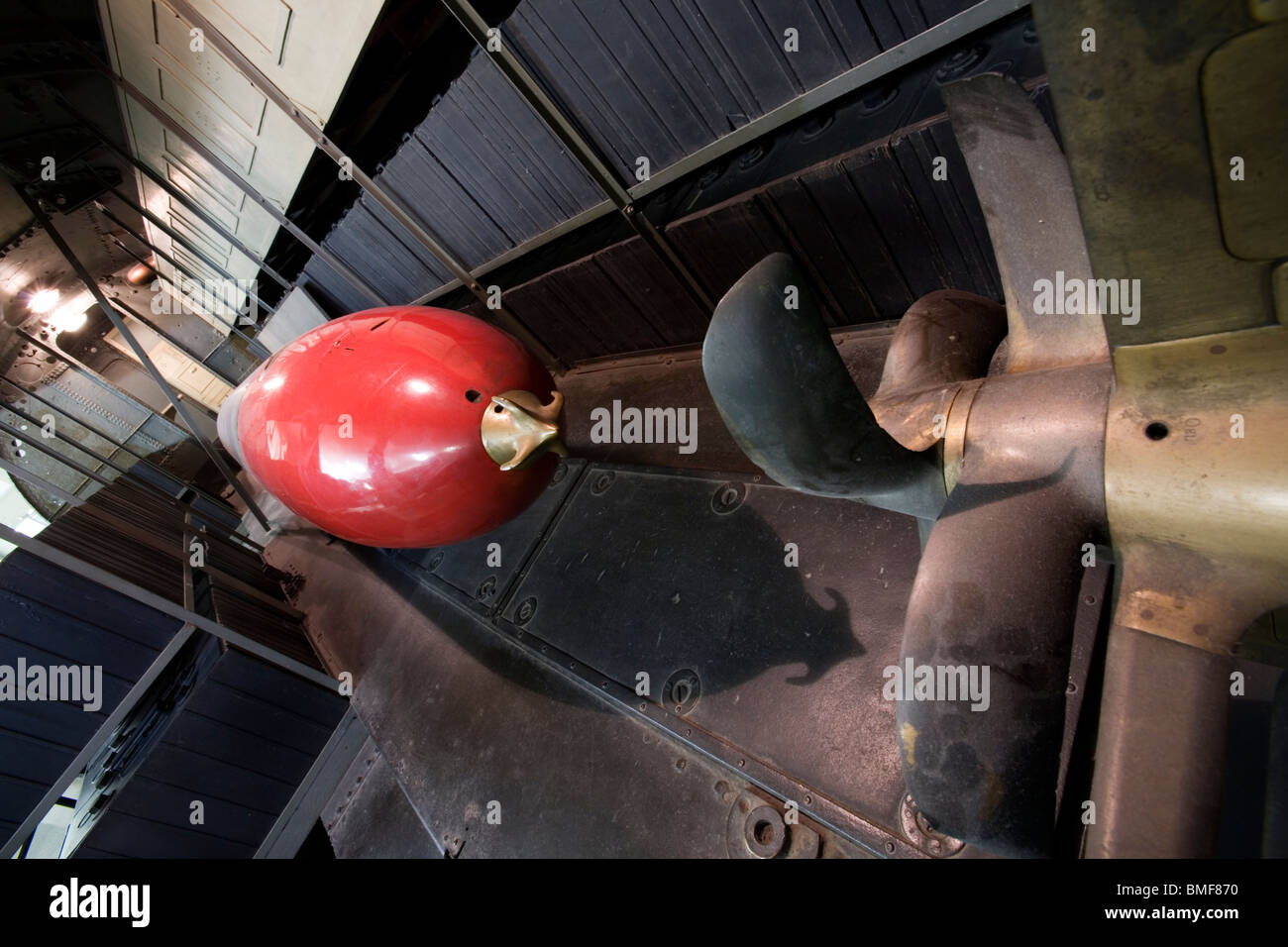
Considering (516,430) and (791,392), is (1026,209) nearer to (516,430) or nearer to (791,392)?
(791,392)

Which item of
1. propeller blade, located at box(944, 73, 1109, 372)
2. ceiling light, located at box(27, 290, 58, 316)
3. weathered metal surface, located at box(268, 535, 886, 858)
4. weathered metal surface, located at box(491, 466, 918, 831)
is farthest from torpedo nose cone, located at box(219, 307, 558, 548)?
ceiling light, located at box(27, 290, 58, 316)

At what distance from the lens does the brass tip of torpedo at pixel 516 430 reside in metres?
1.32

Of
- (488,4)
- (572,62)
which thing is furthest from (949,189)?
(488,4)

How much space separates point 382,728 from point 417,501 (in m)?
0.95

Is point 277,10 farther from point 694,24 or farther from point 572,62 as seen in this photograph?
point 694,24

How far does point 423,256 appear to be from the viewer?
111 inches

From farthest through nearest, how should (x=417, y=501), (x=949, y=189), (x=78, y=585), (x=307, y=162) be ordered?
1. (x=307, y=162)
2. (x=78, y=585)
3. (x=417, y=501)
4. (x=949, y=189)

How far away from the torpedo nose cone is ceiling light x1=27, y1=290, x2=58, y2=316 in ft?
8.55

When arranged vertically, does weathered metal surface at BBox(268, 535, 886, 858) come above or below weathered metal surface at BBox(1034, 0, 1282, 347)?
below

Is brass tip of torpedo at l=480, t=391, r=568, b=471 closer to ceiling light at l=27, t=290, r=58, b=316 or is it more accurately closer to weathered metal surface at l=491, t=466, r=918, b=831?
weathered metal surface at l=491, t=466, r=918, b=831

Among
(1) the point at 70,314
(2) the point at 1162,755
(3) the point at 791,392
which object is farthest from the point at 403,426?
(1) the point at 70,314

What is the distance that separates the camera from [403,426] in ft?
4.37

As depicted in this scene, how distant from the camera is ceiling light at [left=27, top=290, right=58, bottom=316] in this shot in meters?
3.07

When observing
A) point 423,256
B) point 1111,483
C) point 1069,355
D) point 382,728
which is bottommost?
point 382,728
